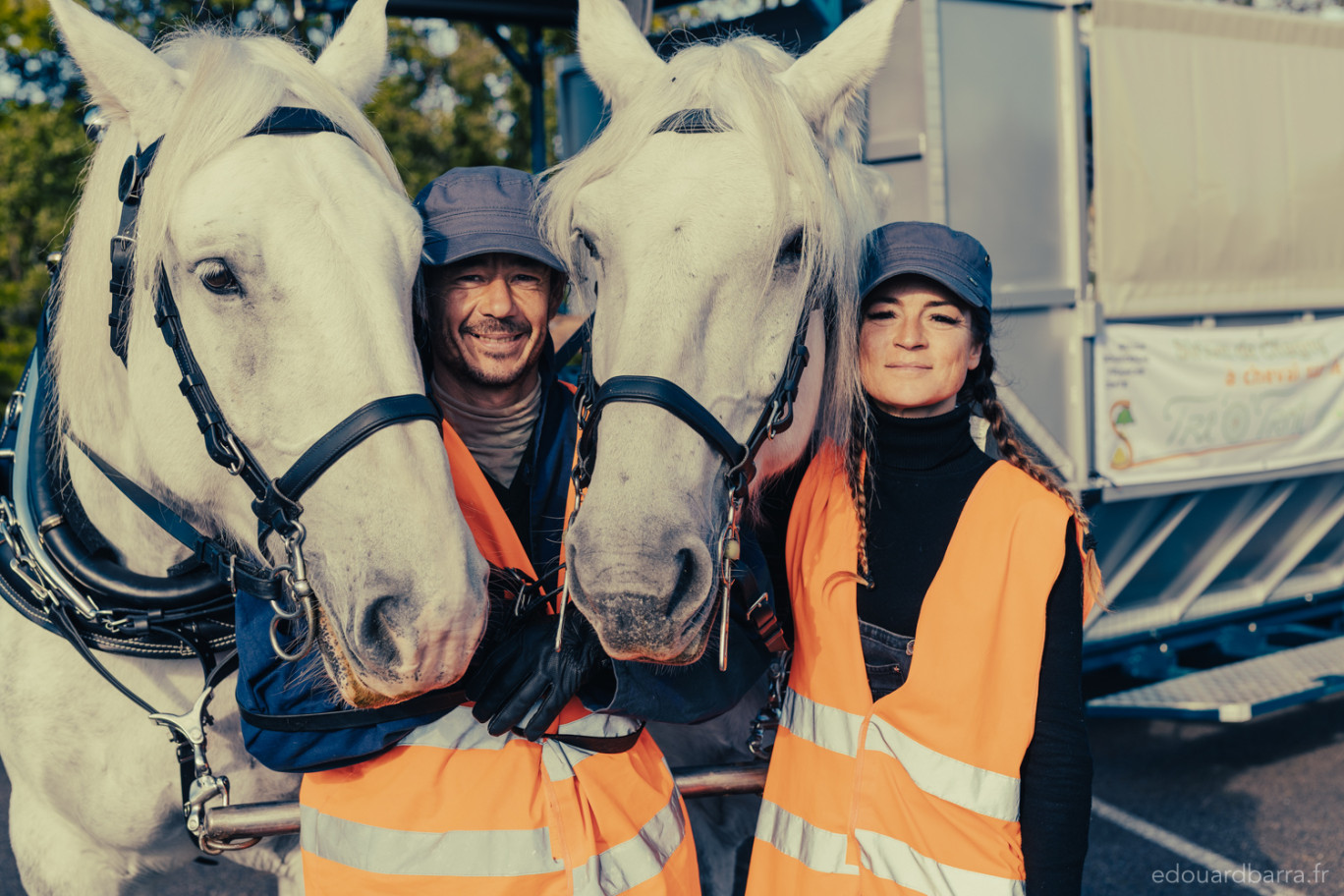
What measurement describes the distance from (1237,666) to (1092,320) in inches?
67.2

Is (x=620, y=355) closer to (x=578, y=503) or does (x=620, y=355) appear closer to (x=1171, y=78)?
(x=578, y=503)

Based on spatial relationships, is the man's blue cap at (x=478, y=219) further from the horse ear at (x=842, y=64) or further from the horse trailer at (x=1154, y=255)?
the horse trailer at (x=1154, y=255)

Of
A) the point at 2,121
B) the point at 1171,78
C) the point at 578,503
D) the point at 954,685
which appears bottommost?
the point at 954,685

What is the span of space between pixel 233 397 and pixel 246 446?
8cm

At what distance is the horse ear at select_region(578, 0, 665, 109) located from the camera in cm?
185

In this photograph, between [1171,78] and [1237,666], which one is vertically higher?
[1171,78]

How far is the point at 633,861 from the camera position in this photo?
1.46 metres

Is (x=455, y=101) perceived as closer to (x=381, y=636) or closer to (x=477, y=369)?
(x=477, y=369)

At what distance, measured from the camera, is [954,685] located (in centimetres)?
154

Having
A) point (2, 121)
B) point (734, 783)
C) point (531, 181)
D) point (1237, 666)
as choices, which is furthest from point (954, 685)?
point (2, 121)

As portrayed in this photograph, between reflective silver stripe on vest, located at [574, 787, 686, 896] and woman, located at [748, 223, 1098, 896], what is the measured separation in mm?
241

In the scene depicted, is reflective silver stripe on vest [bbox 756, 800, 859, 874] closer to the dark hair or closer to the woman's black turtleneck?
the woman's black turtleneck

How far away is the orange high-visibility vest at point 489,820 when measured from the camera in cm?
140

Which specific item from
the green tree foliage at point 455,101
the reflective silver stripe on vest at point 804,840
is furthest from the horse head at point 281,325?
the green tree foliage at point 455,101
